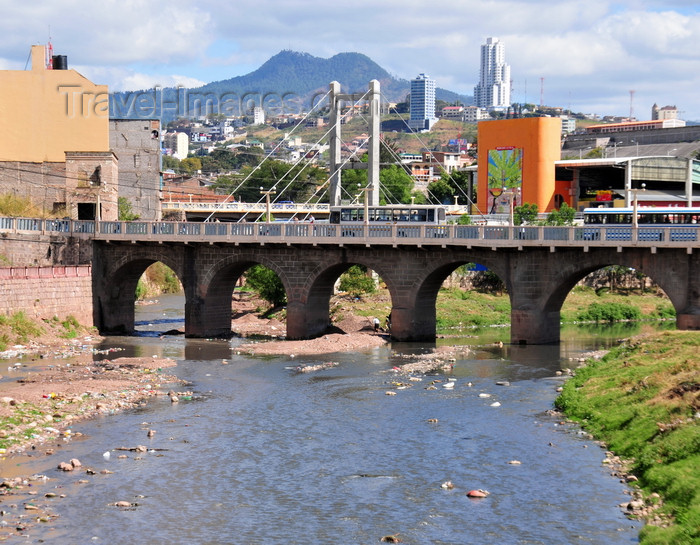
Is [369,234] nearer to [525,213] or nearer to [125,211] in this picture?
[125,211]

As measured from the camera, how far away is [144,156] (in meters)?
114

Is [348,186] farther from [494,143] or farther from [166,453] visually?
[166,453]

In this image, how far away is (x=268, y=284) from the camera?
81.7 metres

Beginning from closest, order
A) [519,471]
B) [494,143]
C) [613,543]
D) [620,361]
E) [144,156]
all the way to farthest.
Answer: [613,543], [519,471], [620,361], [144,156], [494,143]

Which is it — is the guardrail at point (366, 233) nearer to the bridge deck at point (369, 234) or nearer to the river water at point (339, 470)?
the bridge deck at point (369, 234)

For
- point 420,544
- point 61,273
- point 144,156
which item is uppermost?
point 144,156

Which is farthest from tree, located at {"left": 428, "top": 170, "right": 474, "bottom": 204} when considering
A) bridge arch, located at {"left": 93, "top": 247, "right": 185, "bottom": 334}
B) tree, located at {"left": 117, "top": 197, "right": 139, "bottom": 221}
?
bridge arch, located at {"left": 93, "top": 247, "right": 185, "bottom": 334}

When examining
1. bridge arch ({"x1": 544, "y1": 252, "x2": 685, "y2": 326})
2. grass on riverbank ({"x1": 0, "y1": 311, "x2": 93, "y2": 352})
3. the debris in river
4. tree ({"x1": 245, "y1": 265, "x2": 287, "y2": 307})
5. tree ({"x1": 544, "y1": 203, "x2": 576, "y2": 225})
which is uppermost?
tree ({"x1": 544, "y1": 203, "x2": 576, "y2": 225})

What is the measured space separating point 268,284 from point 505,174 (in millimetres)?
47625

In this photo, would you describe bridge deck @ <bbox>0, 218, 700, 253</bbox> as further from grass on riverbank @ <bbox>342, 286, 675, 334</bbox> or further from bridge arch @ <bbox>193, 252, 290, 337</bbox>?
grass on riverbank @ <bbox>342, 286, 675, 334</bbox>

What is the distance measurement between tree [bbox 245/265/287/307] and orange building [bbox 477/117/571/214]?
44336 mm

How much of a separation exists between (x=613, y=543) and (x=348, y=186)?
372ft

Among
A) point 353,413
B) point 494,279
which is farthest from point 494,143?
point 353,413

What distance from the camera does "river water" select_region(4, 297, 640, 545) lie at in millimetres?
27797
